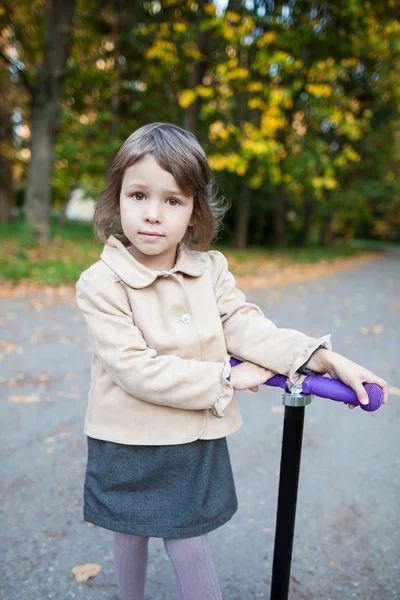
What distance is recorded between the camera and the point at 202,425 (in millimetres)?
1567

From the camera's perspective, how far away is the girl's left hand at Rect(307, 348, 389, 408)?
130cm

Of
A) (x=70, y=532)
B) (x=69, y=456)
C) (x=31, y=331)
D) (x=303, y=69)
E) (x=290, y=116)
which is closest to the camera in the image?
(x=70, y=532)

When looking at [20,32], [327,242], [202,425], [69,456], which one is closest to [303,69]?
[20,32]

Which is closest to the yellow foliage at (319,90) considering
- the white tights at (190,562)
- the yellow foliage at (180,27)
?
the yellow foliage at (180,27)

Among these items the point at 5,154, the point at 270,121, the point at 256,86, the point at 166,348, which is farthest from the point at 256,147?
the point at 5,154

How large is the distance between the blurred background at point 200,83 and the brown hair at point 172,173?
23.0ft

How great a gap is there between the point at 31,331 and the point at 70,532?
3.71 m

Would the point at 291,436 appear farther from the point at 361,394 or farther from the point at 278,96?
the point at 278,96

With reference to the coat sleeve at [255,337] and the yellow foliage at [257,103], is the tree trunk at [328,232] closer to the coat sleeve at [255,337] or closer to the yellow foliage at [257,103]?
the yellow foliage at [257,103]

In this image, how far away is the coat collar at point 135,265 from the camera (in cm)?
154

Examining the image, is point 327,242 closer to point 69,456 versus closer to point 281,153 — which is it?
point 281,153

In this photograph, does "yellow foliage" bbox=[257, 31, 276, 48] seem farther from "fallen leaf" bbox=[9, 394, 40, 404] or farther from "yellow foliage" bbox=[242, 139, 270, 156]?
"fallen leaf" bbox=[9, 394, 40, 404]

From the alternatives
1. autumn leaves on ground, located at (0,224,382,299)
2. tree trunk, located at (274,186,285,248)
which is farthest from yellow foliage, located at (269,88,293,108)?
tree trunk, located at (274,186,285,248)

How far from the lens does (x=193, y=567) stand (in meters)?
1.62
